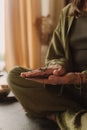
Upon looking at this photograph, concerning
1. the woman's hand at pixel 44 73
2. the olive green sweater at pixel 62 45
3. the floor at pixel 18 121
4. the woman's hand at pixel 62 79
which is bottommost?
the floor at pixel 18 121

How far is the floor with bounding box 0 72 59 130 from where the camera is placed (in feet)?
4.17

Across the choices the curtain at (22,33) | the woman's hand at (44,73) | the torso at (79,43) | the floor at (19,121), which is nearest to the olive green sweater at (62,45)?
the torso at (79,43)

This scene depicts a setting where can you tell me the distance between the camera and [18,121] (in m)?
1.35

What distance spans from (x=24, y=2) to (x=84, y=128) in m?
1.25

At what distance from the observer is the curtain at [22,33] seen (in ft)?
6.79

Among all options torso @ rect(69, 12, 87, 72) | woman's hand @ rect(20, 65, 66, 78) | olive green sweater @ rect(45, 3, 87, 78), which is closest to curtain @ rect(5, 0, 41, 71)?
olive green sweater @ rect(45, 3, 87, 78)

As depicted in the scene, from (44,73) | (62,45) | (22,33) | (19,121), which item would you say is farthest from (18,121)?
(22,33)

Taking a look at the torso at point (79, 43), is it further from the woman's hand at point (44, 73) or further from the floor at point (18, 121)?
the floor at point (18, 121)

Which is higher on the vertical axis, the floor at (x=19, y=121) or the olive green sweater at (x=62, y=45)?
the olive green sweater at (x=62, y=45)

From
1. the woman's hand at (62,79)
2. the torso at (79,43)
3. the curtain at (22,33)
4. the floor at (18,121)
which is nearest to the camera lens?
the woman's hand at (62,79)

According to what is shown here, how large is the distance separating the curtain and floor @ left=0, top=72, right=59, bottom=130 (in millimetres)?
630

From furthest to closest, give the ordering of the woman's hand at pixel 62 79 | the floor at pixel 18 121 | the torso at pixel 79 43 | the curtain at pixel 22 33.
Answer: the curtain at pixel 22 33
the torso at pixel 79 43
the floor at pixel 18 121
the woman's hand at pixel 62 79

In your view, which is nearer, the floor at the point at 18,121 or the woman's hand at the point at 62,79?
the woman's hand at the point at 62,79

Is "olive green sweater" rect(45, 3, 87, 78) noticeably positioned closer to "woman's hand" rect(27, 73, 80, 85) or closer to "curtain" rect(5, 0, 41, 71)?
"woman's hand" rect(27, 73, 80, 85)
